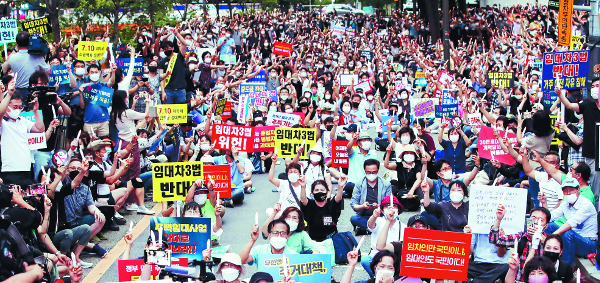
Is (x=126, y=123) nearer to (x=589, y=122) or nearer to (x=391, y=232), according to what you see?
(x=391, y=232)

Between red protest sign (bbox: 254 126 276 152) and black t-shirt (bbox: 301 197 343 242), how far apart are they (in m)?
3.22

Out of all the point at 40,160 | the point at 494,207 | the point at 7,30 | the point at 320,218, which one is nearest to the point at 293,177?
the point at 320,218

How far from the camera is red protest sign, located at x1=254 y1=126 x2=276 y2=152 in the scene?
12683mm

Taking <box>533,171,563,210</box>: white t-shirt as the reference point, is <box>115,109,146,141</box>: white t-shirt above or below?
above

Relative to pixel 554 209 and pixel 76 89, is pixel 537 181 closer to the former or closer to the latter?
pixel 554 209

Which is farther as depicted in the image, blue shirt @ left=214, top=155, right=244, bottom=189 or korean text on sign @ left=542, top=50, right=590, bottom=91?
korean text on sign @ left=542, top=50, right=590, bottom=91

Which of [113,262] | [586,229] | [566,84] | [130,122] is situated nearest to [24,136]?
[113,262]

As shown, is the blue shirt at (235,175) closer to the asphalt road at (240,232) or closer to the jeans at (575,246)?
the asphalt road at (240,232)

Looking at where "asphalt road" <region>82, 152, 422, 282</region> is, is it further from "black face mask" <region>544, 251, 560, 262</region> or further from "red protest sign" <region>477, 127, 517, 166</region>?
"black face mask" <region>544, 251, 560, 262</region>

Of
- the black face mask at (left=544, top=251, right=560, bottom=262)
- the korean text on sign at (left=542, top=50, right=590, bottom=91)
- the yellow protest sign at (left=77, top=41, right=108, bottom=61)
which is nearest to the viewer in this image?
the black face mask at (left=544, top=251, right=560, bottom=262)

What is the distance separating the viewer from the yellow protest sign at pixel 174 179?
9.57m

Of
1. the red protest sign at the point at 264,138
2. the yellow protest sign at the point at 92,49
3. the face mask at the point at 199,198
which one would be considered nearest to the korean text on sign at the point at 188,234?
the face mask at the point at 199,198

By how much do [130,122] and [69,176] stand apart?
348 centimetres

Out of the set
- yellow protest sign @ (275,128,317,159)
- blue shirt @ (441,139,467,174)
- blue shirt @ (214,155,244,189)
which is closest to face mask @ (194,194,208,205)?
yellow protest sign @ (275,128,317,159)
